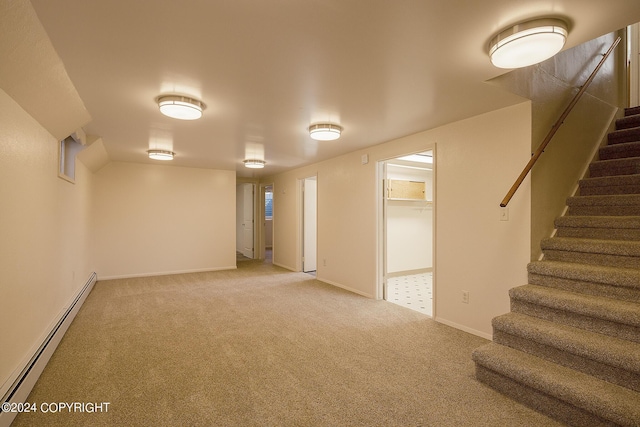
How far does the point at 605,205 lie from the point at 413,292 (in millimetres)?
2736

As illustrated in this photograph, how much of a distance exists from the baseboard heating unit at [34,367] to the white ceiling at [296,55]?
215cm

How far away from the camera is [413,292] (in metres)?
4.91

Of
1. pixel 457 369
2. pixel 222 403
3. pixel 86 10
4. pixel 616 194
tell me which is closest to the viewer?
pixel 86 10

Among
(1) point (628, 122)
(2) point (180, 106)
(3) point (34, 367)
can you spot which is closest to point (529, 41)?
(2) point (180, 106)

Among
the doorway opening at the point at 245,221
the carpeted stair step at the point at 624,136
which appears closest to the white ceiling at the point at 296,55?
the carpeted stair step at the point at 624,136

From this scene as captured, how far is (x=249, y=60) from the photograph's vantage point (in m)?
2.05

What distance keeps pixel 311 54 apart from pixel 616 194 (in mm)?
3265

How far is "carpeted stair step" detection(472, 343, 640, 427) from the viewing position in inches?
63.3

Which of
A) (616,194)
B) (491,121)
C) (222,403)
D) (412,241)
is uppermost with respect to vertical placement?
(491,121)

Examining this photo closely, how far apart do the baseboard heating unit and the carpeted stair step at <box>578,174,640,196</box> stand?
197 inches

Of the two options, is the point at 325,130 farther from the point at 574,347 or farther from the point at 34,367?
the point at 34,367

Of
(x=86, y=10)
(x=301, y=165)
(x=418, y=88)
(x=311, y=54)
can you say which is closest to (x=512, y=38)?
(x=418, y=88)

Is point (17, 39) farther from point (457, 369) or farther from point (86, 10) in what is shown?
point (457, 369)

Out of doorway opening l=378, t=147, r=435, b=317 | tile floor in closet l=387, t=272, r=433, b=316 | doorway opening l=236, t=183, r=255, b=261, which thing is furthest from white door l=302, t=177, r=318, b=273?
doorway opening l=236, t=183, r=255, b=261
